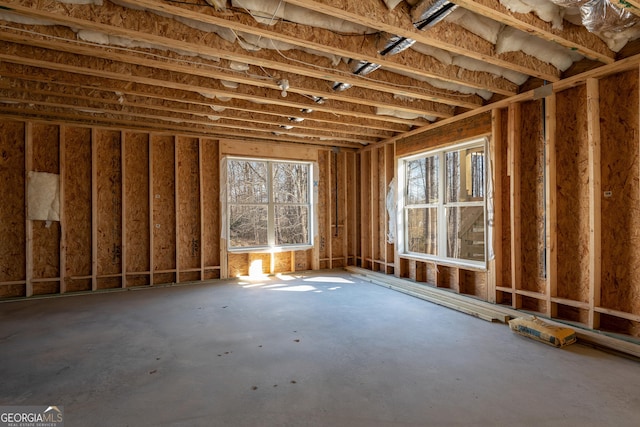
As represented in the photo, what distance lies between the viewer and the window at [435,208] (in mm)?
6035

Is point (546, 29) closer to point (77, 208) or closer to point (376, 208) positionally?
point (376, 208)

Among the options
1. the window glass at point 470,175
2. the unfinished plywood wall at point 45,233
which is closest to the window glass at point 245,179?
the unfinished plywood wall at point 45,233

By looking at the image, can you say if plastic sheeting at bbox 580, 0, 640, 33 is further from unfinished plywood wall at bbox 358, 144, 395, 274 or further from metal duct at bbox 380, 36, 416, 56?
unfinished plywood wall at bbox 358, 144, 395, 274

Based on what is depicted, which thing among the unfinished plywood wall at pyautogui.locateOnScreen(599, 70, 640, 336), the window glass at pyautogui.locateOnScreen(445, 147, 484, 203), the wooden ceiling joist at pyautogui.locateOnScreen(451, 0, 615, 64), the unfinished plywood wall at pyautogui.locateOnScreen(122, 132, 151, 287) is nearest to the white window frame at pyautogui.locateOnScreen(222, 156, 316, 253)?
the unfinished plywood wall at pyautogui.locateOnScreen(122, 132, 151, 287)

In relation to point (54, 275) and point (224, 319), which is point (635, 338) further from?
point (54, 275)

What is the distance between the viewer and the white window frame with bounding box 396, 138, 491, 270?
14.6ft

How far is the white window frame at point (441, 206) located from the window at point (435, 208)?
2 cm

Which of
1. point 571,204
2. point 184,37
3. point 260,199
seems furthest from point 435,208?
point 260,199

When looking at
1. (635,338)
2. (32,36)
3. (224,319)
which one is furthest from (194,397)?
(635,338)

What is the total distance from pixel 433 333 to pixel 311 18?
3176mm

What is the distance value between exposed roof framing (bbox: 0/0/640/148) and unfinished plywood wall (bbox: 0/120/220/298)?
570mm

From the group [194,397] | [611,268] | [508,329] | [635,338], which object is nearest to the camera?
[194,397]

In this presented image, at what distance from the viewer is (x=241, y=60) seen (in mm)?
3125

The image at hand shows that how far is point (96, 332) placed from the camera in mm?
3422
